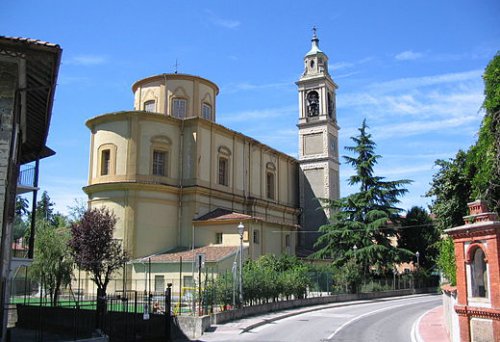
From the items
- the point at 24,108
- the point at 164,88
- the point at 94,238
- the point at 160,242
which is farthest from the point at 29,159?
the point at 164,88

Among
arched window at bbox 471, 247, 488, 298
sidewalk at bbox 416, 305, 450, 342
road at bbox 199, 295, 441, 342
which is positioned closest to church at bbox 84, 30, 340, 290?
road at bbox 199, 295, 441, 342

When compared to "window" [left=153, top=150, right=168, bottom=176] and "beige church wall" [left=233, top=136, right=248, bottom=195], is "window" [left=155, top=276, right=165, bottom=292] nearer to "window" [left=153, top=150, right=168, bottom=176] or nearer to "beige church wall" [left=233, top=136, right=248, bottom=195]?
"window" [left=153, top=150, right=168, bottom=176]

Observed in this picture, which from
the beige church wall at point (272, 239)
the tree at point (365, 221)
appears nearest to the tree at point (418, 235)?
the tree at point (365, 221)

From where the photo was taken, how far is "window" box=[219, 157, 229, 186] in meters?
43.8

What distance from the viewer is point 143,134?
129ft

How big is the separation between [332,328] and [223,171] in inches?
959

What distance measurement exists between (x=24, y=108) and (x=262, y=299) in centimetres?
1649

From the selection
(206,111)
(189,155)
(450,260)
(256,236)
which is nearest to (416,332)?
(450,260)

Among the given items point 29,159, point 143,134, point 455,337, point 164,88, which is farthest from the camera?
point 164,88

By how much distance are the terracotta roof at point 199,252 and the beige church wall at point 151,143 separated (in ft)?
20.9

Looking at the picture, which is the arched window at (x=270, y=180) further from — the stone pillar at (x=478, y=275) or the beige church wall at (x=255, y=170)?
the stone pillar at (x=478, y=275)

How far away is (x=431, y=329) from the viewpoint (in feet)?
67.1

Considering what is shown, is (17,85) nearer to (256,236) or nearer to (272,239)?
(256,236)

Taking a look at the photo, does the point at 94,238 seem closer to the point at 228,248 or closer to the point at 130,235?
the point at 130,235
